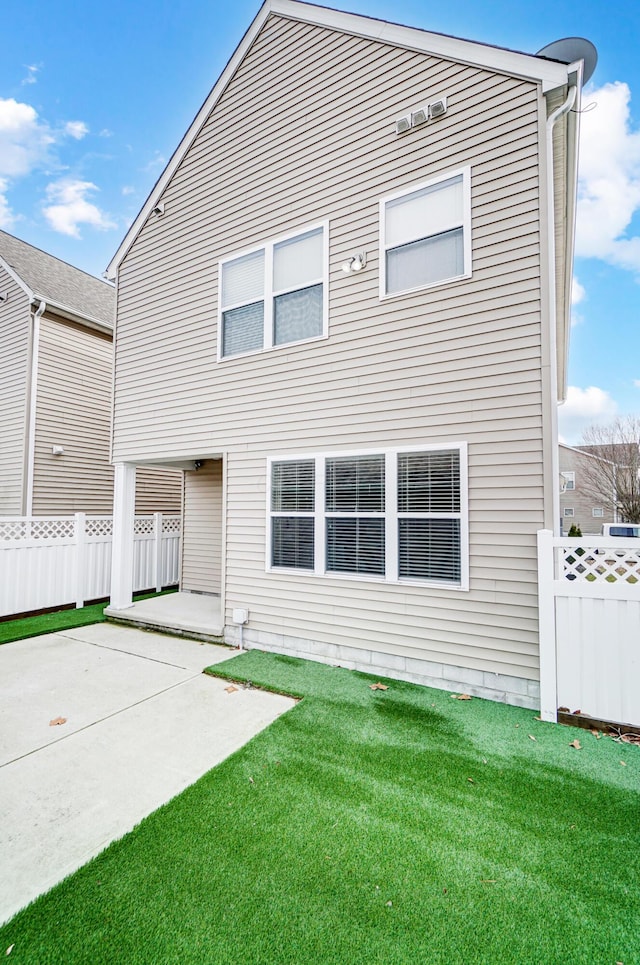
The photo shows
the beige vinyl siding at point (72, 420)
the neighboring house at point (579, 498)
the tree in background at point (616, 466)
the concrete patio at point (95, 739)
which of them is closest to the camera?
the concrete patio at point (95, 739)

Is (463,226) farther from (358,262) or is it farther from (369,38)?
(369,38)

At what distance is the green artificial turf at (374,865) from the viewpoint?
177cm

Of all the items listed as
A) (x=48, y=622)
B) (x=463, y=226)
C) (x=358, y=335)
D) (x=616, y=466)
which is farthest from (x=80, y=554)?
(x=616, y=466)

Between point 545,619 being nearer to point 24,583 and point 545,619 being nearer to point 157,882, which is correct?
point 157,882

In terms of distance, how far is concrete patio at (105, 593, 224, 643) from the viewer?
19.9 ft

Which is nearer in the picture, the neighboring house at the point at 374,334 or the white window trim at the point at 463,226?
the neighboring house at the point at 374,334

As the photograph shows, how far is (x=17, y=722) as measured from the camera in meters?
3.69

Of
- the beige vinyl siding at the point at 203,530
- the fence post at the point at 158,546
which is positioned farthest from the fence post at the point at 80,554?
the beige vinyl siding at the point at 203,530

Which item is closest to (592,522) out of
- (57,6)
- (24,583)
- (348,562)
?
(348,562)

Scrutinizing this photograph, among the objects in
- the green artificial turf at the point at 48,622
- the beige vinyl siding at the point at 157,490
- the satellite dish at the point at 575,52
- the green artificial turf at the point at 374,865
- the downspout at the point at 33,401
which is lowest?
the green artificial turf at the point at 48,622

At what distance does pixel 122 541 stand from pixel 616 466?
988 inches

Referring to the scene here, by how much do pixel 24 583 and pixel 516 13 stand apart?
13.1 meters

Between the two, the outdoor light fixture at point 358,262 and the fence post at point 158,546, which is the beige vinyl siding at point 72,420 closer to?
the fence post at point 158,546

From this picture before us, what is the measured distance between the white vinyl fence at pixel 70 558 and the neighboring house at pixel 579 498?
2432 cm
